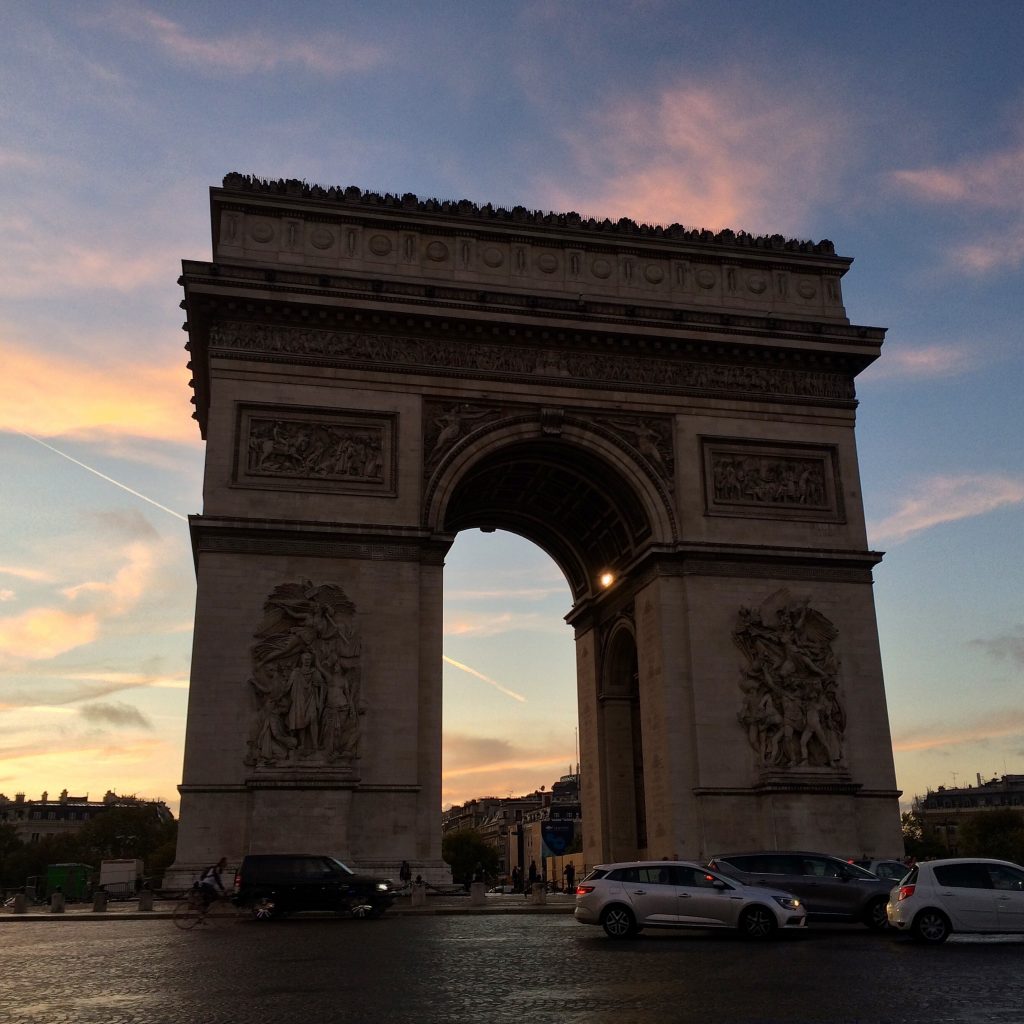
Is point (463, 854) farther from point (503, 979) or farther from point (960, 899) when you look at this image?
point (503, 979)

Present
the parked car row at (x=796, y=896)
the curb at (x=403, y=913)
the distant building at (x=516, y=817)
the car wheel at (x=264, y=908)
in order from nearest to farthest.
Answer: the parked car row at (x=796, y=896) → the car wheel at (x=264, y=908) → the curb at (x=403, y=913) → the distant building at (x=516, y=817)

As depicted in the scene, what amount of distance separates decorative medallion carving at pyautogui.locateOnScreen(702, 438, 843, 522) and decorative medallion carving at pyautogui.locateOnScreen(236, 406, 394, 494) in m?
9.77

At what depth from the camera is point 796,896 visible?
2112 cm

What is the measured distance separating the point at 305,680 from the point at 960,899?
1652 centimetres

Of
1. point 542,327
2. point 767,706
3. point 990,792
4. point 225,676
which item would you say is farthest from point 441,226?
point 990,792

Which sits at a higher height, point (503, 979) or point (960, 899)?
point (960, 899)

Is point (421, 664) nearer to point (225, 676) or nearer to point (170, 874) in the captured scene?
point (225, 676)

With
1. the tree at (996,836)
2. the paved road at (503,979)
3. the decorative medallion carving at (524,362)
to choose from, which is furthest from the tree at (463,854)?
the paved road at (503,979)

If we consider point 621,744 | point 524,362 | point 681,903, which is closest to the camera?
point 681,903

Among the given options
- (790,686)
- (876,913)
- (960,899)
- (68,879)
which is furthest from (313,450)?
(68,879)

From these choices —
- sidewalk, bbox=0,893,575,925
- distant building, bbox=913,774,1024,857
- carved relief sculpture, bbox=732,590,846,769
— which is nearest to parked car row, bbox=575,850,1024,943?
sidewalk, bbox=0,893,575,925

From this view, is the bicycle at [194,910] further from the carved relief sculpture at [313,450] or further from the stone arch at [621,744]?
the stone arch at [621,744]

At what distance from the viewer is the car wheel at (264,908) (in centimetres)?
2377

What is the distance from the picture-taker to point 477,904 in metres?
27.4
